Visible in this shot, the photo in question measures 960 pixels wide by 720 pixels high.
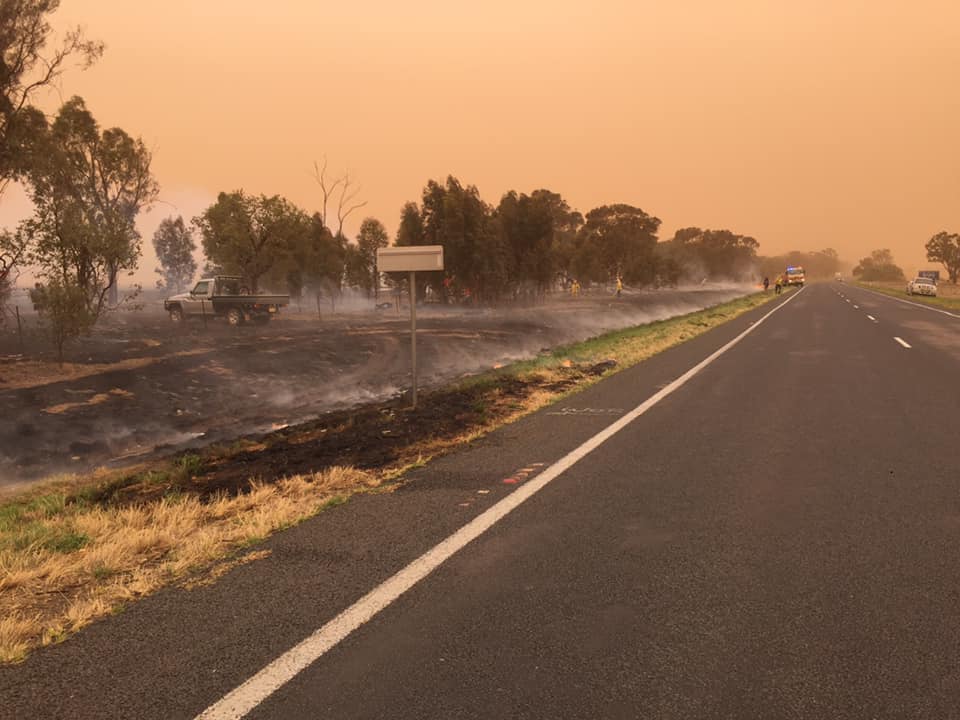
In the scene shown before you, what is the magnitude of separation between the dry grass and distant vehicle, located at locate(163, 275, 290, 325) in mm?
25400

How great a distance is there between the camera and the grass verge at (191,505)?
150 inches

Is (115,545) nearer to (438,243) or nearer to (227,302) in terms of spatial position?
(227,302)

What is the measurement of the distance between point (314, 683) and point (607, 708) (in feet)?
4.07

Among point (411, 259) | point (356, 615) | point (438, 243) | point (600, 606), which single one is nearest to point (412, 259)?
point (411, 259)

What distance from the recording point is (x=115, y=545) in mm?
4516

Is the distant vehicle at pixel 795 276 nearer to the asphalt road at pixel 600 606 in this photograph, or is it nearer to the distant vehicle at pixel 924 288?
the distant vehicle at pixel 924 288

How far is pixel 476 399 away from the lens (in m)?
10.7

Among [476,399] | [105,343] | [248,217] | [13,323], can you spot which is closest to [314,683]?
[476,399]

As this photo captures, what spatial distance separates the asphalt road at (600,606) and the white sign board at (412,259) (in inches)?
138

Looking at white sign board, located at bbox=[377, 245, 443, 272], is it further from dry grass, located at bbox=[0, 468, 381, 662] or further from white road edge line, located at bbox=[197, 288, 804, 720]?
white road edge line, located at bbox=[197, 288, 804, 720]

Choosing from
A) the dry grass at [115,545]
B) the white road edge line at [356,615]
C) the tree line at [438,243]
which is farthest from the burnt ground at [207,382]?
the tree line at [438,243]

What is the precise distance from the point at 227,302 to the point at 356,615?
29.7 meters

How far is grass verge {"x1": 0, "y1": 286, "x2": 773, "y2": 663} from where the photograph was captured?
12.5ft

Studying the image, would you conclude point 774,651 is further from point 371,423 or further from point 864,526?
point 371,423
